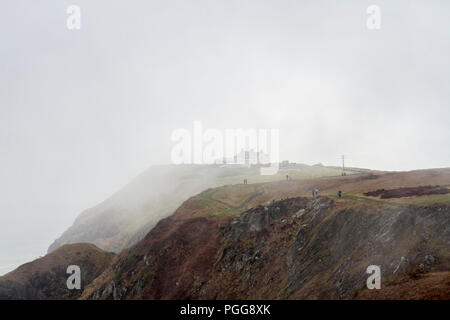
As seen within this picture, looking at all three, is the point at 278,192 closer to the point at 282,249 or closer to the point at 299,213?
the point at 299,213

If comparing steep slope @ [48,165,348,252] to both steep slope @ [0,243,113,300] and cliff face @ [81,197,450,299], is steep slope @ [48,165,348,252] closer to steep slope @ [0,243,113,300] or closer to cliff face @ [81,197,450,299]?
steep slope @ [0,243,113,300]

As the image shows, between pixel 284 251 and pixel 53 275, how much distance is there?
66.5 m

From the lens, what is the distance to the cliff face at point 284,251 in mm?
25625

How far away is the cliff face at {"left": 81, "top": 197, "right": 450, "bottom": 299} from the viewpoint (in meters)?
25.6

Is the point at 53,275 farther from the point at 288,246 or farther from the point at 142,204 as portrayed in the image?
the point at 142,204

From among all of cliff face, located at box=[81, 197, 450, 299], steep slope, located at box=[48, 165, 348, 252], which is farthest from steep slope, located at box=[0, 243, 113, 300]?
steep slope, located at box=[48, 165, 348, 252]

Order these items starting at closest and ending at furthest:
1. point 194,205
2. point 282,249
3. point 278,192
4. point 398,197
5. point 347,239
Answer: point 347,239 → point 398,197 → point 282,249 → point 278,192 → point 194,205

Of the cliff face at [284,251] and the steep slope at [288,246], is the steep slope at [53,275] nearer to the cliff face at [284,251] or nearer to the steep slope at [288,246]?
the steep slope at [288,246]

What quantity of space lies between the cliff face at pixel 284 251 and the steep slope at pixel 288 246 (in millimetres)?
108

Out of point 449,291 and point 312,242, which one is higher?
point 449,291

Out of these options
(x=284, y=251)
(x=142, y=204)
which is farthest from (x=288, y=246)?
(x=142, y=204)
